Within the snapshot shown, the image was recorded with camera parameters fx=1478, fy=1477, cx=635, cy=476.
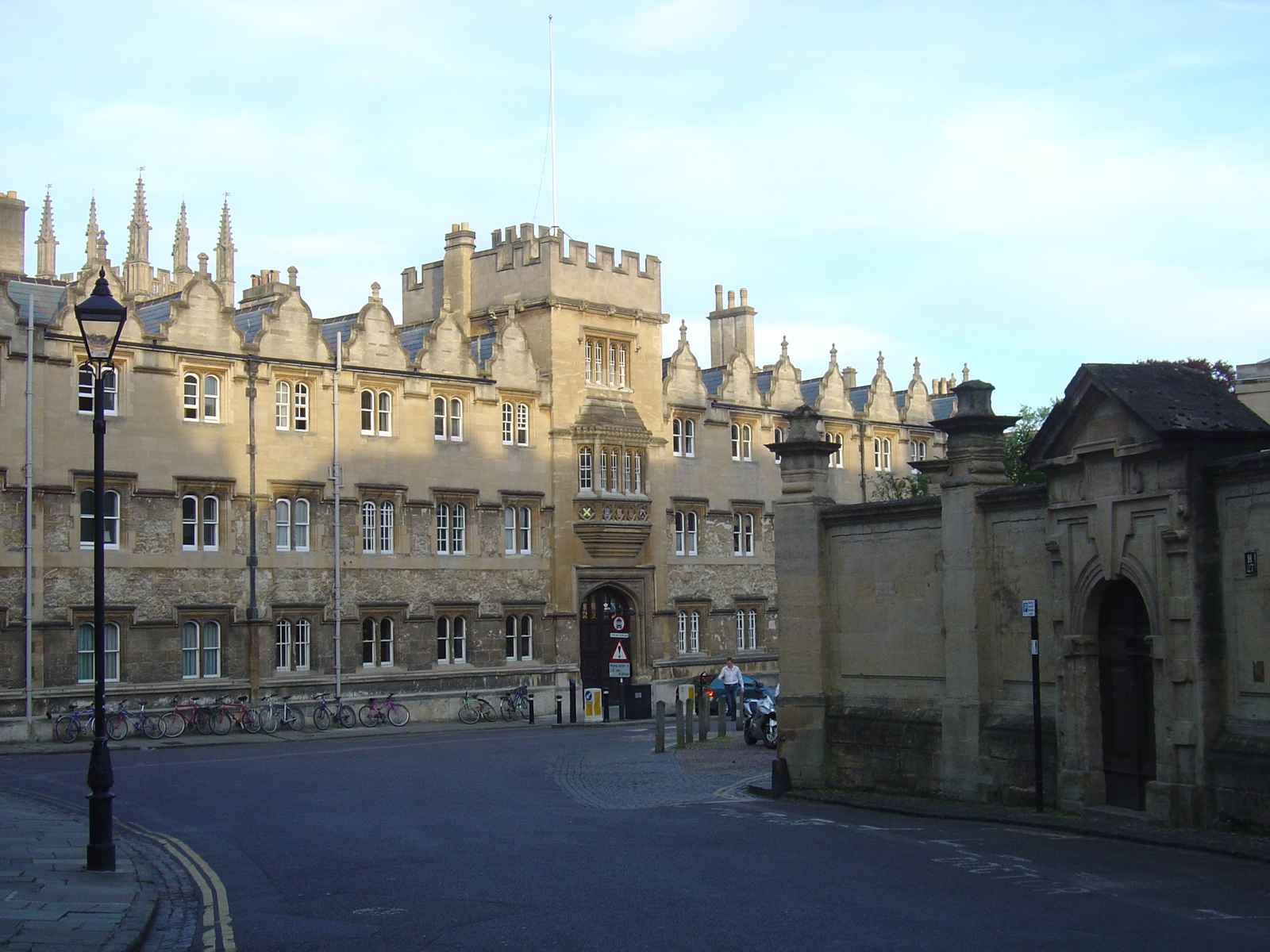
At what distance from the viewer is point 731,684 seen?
41.2m

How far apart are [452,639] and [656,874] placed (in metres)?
Answer: 31.1

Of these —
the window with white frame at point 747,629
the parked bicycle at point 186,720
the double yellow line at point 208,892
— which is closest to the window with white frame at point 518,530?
the window with white frame at point 747,629

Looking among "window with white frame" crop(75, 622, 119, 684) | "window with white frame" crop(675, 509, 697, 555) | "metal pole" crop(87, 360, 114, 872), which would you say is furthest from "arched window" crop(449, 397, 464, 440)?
"metal pole" crop(87, 360, 114, 872)

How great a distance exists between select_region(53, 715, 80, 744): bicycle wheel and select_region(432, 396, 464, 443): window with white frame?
540 inches

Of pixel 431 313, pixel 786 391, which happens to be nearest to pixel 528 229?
pixel 431 313

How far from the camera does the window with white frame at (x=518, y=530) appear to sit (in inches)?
1823

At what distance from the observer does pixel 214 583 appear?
1550 inches

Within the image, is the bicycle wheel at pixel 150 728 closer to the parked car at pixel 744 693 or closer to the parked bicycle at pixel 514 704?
the parked bicycle at pixel 514 704

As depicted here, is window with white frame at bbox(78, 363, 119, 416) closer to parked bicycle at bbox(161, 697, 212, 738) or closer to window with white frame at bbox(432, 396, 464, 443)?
parked bicycle at bbox(161, 697, 212, 738)

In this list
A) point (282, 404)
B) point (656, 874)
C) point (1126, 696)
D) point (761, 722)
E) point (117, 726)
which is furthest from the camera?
point (282, 404)

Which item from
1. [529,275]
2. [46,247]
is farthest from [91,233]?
[529,275]

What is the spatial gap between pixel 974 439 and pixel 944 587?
6.73 feet

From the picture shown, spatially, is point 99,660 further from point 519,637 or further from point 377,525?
point 519,637

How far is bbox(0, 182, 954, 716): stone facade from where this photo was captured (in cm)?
3759
